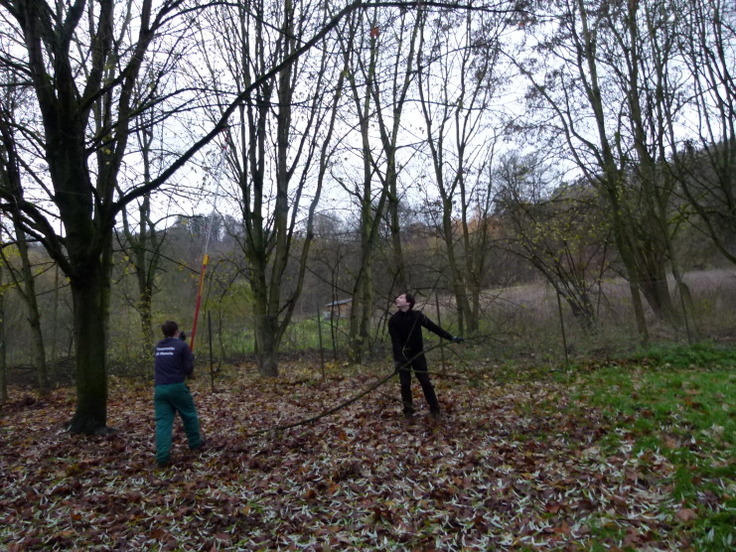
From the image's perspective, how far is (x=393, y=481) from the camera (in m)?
5.33

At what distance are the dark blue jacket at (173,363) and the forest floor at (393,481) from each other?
0.97 m

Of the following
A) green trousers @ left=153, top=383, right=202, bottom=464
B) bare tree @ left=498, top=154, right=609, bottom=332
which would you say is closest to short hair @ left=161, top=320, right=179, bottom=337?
green trousers @ left=153, top=383, right=202, bottom=464

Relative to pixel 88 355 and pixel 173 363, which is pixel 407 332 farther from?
pixel 88 355

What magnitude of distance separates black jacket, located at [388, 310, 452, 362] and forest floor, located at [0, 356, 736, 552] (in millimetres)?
962

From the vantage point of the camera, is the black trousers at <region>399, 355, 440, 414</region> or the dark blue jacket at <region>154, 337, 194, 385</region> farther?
the black trousers at <region>399, 355, 440, 414</region>

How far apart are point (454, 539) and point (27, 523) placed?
3853 mm

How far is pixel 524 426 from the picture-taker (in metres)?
6.75

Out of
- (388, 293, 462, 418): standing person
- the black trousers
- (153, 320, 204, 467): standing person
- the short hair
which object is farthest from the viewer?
(388, 293, 462, 418): standing person

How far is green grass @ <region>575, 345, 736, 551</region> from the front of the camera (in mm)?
4061

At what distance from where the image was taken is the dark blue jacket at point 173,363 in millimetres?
6484

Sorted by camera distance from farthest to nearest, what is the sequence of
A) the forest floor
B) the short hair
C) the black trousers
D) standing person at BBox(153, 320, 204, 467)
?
the black trousers < the short hair < standing person at BBox(153, 320, 204, 467) < the forest floor

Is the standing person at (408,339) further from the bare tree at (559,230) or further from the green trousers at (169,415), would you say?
the bare tree at (559,230)

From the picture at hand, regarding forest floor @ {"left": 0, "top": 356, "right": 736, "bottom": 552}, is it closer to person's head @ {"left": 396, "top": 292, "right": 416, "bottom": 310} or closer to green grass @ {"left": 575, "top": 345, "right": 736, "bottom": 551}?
green grass @ {"left": 575, "top": 345, "right": 736, "bottom": 551}

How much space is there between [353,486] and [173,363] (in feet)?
9.01
